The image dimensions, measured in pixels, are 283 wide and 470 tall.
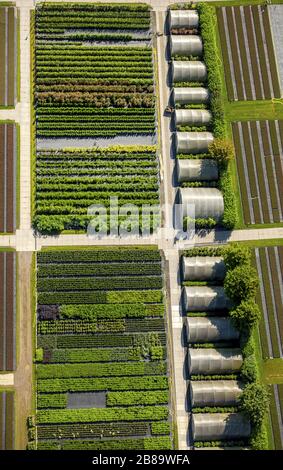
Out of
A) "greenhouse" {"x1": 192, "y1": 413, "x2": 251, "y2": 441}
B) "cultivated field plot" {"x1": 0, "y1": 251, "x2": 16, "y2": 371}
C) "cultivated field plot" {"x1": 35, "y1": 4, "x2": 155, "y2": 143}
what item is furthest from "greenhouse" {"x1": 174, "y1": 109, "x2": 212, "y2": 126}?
"greenhouse" {"x1": 192, "y1": 413, "x2": 251, "y2": 441}

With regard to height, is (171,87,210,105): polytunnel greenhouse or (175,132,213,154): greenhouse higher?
(171,87,210,105): polytunnel greenhouse

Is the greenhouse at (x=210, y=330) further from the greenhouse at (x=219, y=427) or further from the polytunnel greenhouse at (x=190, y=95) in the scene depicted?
the polytunnel greenhouse at (x=190, y=95)

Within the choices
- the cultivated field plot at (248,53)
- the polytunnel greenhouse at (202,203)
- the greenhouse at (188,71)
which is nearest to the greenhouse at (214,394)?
the polytunnel greenhouse at (202,203)

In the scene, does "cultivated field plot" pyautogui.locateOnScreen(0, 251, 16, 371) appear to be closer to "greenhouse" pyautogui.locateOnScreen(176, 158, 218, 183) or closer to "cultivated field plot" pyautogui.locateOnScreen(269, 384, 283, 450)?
"greenhouse" pyautogui.locateOnScreen(176, 158, 218, 183)

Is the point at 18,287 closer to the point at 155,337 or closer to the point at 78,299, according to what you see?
the point at 78,299

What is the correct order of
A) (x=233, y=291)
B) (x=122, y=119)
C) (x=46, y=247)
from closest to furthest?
(x=233, y=291) → (x=46, y=247) → (x=122, y=119)

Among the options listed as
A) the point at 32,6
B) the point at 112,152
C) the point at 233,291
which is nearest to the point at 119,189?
the point at 112,152

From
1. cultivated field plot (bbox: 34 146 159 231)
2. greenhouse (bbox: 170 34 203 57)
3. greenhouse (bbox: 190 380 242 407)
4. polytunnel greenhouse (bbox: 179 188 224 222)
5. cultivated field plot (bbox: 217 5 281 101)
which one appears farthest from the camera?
cultivated field plot (bbox: 217 5 281 101)
